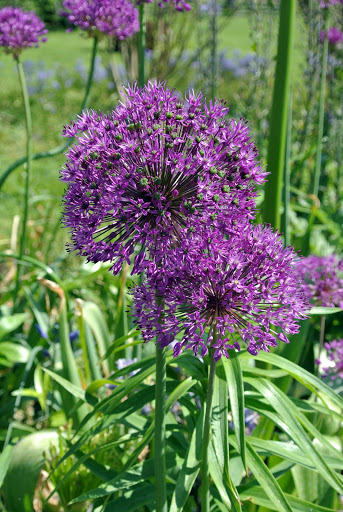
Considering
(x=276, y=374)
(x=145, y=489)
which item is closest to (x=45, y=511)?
(x=145, y=489)

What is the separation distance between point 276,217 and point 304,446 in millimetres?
1056

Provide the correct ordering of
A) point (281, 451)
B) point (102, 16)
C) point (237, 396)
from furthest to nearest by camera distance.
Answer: point (102, 16), point (281, 451), point (237, 396)

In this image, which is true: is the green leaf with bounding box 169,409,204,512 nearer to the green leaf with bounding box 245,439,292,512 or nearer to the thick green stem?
the green leaf with bounding box 245,439,292,512

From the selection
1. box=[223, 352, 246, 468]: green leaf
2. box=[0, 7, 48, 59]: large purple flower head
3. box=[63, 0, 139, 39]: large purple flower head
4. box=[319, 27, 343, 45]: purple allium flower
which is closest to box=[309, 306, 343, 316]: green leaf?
box=[223, 352, 246, 468]: green leaf

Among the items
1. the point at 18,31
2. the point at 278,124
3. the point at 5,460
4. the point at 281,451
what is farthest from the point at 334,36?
the point at 5,460

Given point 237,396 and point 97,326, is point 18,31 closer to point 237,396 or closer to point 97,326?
point 97,326

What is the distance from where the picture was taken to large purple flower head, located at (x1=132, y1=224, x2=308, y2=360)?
132 cm

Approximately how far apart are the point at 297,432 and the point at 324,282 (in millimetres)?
815

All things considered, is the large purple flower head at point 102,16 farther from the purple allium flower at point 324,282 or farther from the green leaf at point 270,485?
the green leaf at point 270,485

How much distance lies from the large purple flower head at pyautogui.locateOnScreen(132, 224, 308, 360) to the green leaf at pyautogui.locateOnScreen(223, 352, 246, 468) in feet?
0.43

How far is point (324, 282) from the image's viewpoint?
7.23 feet

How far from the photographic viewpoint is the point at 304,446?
5.04ft

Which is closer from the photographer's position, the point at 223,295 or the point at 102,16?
the point at 223,295

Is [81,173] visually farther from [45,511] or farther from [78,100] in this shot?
[78,100]
